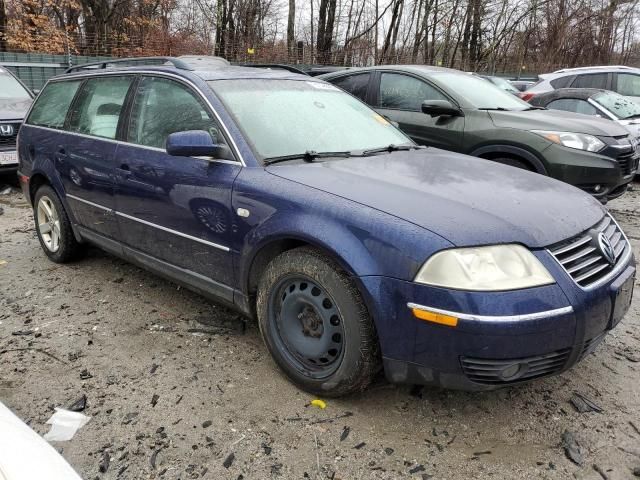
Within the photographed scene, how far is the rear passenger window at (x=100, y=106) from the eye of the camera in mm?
3895

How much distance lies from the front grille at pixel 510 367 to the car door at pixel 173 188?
142cm

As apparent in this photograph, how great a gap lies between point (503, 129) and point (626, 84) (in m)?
5.96

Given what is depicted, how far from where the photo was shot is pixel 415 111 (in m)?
6.14

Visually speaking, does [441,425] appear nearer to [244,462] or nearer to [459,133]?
[244,462]

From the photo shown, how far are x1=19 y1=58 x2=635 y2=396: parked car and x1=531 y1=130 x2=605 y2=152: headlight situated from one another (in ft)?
7.43

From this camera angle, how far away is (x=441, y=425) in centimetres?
260

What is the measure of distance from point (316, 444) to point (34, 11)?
24.5m

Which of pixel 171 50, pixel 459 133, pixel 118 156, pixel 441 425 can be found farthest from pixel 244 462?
pixel 171 50

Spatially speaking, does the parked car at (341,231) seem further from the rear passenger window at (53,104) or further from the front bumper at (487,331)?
the rear passenger window at (53,104)

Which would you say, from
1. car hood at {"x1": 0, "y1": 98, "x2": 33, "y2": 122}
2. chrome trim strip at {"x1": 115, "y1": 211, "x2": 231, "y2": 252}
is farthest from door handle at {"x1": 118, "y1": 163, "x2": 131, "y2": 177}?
car hood at {"x1": 0, "y1": 98, "x2": 33, "y2": 122}

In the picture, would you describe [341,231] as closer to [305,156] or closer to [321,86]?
[305,156]

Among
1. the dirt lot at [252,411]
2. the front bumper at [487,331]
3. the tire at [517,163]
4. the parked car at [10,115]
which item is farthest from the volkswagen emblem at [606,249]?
the parked car at [10,115]

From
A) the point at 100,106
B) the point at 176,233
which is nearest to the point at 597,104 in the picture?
→ the point at 100,106

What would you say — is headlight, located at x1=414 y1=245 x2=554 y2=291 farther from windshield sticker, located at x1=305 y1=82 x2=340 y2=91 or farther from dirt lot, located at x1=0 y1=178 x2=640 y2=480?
windshield sticker, located at x1=305 y1=82 x2=340 y2=91
